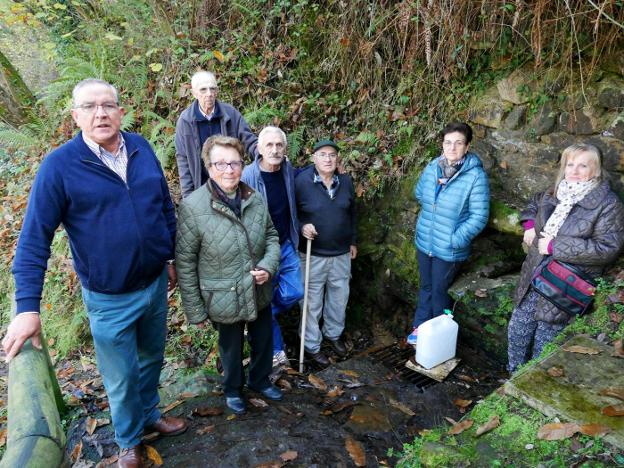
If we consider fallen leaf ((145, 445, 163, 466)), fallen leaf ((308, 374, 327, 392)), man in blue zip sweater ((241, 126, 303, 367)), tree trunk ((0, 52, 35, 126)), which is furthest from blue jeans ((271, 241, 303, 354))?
tree trunk ((0, 52, 35, 126))

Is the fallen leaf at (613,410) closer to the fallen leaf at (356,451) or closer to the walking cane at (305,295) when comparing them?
the fallen leaf at (356,451)

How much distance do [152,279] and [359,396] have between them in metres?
2.42

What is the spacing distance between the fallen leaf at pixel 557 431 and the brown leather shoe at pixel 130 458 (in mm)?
2706

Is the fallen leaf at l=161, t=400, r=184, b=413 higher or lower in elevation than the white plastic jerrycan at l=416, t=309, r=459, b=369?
lower

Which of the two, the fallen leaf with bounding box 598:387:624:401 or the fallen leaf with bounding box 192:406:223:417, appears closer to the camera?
the fallen leaf with bounding box 598:387:624:401

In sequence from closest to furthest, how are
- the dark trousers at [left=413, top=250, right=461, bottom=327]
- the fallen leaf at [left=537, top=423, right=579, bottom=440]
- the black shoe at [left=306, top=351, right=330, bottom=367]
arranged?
the fallen leaf at [left=537, top=423, right=579, bottom=440] → the dark trousers at [left=413, top=250, right=461, bottom=327] → the black shoe at [left=306, top=351, right=330, bottom=367]

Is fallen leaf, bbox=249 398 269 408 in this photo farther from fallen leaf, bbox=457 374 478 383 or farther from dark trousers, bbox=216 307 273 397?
fallen leaf, bbox=457 374 478 383

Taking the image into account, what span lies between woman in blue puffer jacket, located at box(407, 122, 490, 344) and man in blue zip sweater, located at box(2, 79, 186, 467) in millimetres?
2815

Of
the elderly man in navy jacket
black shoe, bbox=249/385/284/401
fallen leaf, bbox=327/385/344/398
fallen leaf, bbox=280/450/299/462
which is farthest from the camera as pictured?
the elderly man in navy jacket

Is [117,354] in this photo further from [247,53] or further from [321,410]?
[247,53]

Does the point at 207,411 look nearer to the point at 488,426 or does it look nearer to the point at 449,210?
the point at 488,426

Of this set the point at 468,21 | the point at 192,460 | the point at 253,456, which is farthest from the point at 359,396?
the point at 468,21

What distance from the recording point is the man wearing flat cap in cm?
467

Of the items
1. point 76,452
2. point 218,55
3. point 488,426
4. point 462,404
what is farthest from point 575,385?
point 218,55
